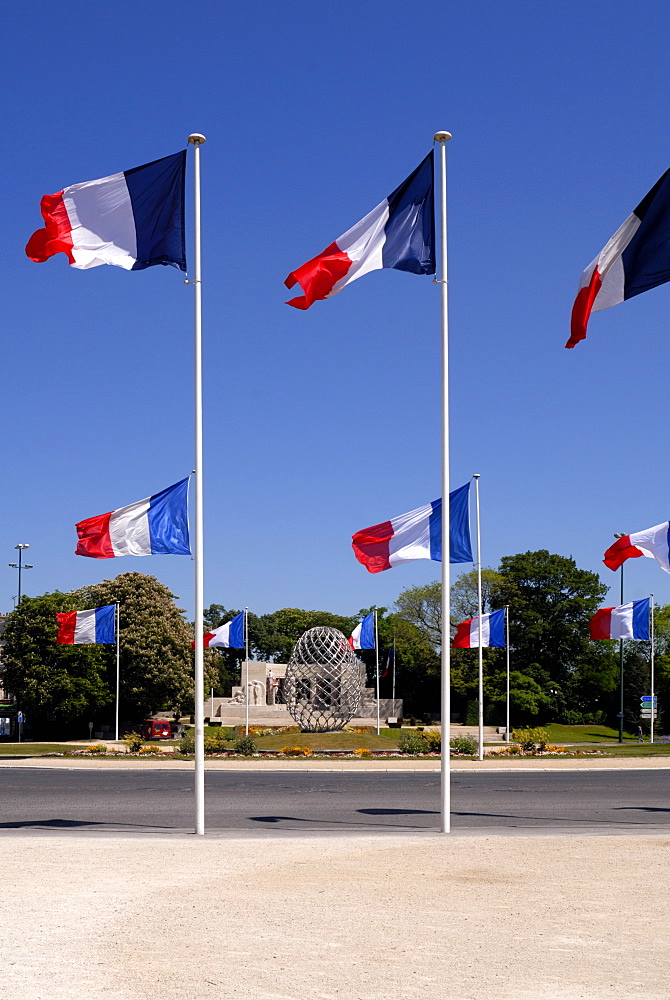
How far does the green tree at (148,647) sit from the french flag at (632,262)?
5019 centimetres

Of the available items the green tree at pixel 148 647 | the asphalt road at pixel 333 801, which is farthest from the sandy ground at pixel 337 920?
the green tree at pixel 148 647

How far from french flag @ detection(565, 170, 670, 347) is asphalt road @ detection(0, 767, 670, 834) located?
26.1 feet

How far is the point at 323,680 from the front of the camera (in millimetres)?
47562

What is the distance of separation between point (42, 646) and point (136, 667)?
21.3 feet

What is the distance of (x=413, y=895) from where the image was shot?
10.3m

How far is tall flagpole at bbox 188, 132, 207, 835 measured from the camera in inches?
590

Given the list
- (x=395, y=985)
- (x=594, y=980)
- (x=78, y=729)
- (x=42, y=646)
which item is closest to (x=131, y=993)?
(x=395, y=985)

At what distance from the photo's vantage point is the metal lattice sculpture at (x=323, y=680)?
47.6 meters

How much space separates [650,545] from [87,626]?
17728mm

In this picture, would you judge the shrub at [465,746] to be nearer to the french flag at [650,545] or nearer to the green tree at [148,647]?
the french flag at [650,545]

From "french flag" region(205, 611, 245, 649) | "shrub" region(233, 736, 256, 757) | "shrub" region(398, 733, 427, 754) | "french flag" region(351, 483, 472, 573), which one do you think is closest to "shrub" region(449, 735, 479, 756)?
"shrub" region(398, 733, 427, 754)

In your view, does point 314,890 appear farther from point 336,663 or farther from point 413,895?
point 336,663

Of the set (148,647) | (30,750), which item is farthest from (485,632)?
(148,647)

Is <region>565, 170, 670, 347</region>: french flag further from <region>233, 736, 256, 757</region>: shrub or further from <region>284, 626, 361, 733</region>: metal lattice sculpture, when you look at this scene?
<region>284, 626, 361, 733</region>: metal lattice sculpture
